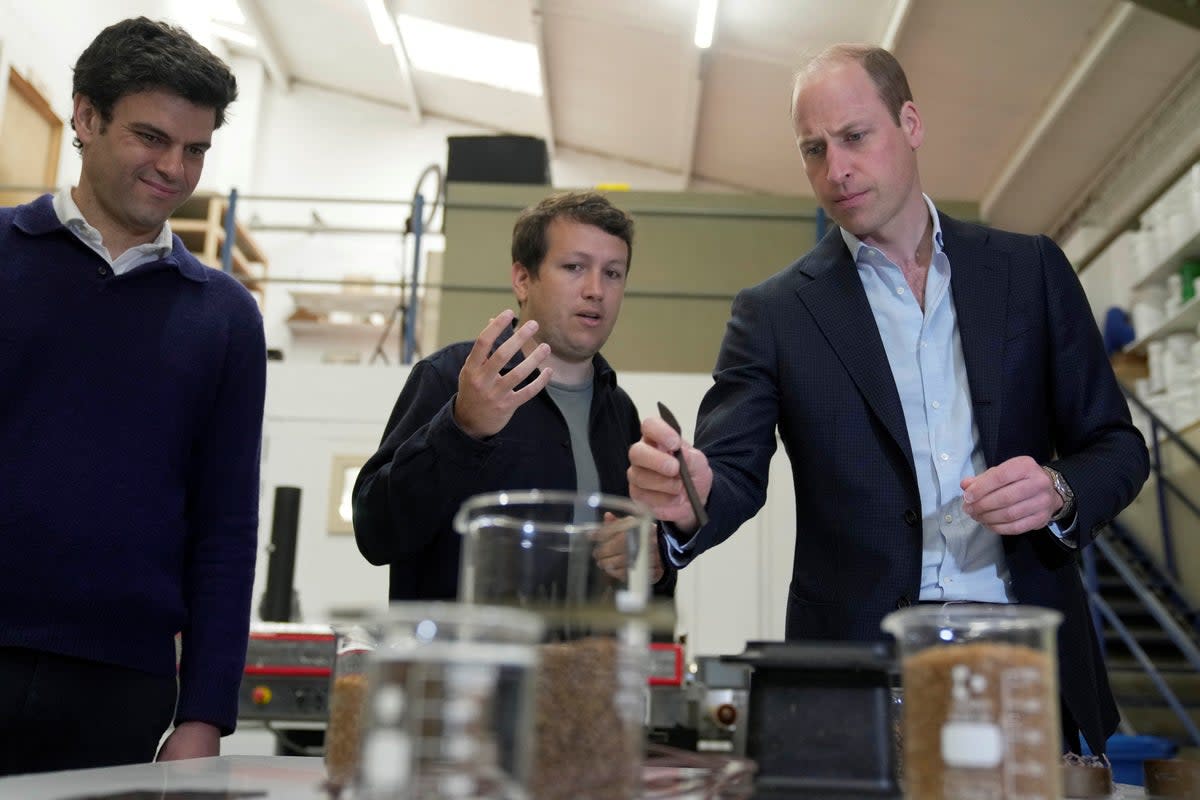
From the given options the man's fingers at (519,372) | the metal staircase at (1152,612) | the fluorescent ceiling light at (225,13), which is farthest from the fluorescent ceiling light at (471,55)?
the man's fingers at (519,372)

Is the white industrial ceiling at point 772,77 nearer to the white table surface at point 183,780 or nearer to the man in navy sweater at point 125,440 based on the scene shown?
the man in navy sweater at point 125,440

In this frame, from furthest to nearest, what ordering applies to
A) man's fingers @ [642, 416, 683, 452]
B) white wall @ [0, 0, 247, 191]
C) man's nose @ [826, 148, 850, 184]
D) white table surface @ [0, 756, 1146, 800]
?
1. white wall @ [0, 0, 247, 191]
2. man's nose @ [826, 148, 850, 184]
3. man's fingers @ [642, 416, 683, 452]
4. white table surface @ [0, 756, 1146, 800]

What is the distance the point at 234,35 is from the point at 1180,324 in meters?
7.49

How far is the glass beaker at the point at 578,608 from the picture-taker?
0.67 meters

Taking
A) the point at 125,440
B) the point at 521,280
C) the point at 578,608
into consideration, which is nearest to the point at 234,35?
the point at 521,280

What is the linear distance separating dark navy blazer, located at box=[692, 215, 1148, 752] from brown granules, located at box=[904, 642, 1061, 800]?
52 cm

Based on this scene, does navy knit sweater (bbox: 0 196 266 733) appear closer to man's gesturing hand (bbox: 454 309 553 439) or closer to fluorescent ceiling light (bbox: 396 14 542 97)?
man's gesturing hand (bbox: 454 309 553 439)

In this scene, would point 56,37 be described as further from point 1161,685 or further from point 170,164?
point 1161,685

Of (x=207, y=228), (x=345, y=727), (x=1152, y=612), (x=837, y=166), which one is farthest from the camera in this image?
(x=207, y=228)

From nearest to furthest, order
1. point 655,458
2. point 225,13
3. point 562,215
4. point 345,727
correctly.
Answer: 1. point 345,727
2. point 655,458
3. point 562,215
4. point 225,13

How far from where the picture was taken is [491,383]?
4.05 ft

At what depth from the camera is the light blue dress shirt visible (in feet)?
4.28

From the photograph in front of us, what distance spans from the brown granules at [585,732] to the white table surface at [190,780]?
24 centimetres

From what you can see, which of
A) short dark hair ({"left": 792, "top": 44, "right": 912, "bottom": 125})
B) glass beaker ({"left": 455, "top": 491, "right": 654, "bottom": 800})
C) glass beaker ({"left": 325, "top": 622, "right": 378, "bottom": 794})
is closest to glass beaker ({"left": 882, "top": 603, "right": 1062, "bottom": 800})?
glass beaker ({"left": 455, "top": 491, "right": 654, "bottom": 800})
